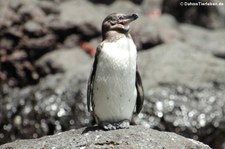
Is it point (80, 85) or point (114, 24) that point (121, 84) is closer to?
point (114, 24)

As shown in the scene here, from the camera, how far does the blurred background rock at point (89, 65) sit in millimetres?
11656

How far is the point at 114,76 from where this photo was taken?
6992 mm

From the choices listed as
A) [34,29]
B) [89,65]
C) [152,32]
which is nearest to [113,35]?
[89,65]

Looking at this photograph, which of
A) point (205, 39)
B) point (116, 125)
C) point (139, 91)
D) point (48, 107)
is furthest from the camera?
point (205, 39)

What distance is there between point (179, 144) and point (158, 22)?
27.7 feet

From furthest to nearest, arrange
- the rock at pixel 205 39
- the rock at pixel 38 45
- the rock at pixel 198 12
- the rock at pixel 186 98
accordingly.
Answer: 1. the rock at pixel 198 12
2. the rock at pixel 38 45
3. the rock at pixel 205 39
4. the rock at pixel 186 98

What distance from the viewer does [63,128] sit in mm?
11742

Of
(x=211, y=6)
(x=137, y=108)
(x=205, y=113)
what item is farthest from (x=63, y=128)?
(x=211, y=6)

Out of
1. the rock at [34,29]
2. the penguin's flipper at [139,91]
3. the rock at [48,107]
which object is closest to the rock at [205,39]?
the rock at [48,107]

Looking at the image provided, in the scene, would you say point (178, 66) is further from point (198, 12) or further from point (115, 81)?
point (115, 81)

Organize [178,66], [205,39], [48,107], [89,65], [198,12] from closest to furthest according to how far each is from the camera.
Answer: [48,107] < [178,66] < [89,65] < [205,39] < [198,12]

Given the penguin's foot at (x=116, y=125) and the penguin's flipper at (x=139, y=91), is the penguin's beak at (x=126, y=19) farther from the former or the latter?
the penguin's foot at (x=116, y=125)

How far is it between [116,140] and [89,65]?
6.43m

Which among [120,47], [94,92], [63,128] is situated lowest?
[63,128]
